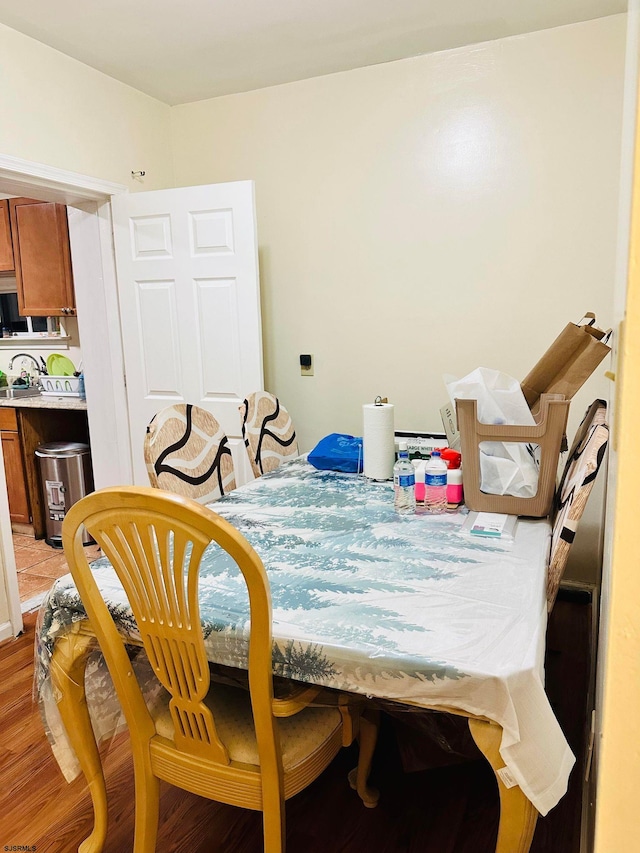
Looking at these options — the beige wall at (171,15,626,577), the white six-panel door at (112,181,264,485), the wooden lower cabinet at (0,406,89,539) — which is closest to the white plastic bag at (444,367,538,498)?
the beige wall at (171,15,626,577)

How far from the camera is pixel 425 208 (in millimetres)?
2979

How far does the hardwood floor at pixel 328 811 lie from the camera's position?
152cm

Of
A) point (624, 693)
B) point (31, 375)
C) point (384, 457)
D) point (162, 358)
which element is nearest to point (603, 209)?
point (384, 457)

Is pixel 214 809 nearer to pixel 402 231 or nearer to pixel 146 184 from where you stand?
pixel 402 231

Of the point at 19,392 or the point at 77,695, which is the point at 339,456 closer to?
the point at 77,695

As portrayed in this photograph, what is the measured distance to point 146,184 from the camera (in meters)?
3.32

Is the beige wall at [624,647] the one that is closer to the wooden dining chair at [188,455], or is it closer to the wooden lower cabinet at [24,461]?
the wooden dining chair at [188,455]

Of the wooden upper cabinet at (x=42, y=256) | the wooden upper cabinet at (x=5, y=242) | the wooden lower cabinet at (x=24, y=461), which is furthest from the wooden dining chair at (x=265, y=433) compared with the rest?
the wooden upper cabinet at (x=5, y=242)

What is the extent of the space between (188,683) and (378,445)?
1.18m

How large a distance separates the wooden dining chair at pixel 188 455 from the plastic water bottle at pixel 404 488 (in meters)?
0.72

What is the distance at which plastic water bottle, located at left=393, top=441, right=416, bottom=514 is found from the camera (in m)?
1.81

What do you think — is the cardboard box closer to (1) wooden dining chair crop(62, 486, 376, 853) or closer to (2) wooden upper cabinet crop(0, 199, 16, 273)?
(1) wooden dining chair crop(62, 486, 376, 853)

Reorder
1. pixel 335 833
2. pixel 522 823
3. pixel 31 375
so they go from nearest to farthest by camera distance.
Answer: pixel 522 823 < pixel 335 833 < pixel 31 375

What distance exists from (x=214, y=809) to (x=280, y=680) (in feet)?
2.40
